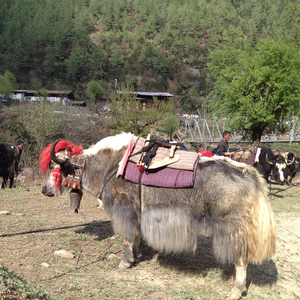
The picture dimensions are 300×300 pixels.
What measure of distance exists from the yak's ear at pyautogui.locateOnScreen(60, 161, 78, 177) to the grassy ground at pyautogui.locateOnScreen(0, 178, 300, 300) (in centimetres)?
100

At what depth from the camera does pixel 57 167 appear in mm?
4004

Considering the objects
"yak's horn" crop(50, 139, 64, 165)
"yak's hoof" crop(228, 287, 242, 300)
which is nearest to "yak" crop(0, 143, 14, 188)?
"yak's horn" crop(50, 139, 64, 165)

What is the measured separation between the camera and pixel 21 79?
73.1 metres

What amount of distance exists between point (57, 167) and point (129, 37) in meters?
112

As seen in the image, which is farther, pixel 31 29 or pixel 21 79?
pixel 31 29

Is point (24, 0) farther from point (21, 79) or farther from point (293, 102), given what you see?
point (293, 102)

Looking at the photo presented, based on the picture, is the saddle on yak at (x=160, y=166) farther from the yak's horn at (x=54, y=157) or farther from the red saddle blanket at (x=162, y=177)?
the yak's horn at (x=54, y=157)

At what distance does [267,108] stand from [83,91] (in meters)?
61.4

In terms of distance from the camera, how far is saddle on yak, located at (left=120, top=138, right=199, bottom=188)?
3.36 meters

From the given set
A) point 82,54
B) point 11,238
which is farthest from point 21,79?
point 11,238

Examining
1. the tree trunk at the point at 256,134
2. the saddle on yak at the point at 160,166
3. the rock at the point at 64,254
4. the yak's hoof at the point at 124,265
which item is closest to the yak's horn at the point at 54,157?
the saddle on yak at the point at 160,166

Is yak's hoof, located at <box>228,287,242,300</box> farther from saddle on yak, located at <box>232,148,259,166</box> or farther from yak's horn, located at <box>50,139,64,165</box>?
saddle on yak, located at <box>232,148,259,166</box>

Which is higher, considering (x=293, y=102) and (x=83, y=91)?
(x=83, y=91)

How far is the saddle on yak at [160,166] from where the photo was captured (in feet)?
11.0
